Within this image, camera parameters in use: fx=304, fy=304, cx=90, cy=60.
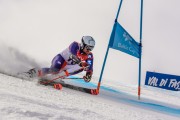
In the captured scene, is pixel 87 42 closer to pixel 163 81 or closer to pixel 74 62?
pixel 74 62

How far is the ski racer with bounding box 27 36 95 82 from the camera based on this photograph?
7832 millimetres

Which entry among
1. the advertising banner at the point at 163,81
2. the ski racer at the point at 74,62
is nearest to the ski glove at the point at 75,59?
the ski racer at the point at 74,62

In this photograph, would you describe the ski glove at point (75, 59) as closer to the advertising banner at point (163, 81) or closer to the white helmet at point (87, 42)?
the white helmet at point (87, 42)

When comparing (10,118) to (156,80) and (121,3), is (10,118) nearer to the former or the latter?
(121,3)

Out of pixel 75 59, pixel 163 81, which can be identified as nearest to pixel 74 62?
pixel 75 59

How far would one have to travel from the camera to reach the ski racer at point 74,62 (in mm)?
7832

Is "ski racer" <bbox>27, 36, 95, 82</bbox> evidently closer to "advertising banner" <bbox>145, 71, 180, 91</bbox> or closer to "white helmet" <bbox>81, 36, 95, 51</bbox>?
"white helmet" <bbox>81, 36, 95, 51</bbox>

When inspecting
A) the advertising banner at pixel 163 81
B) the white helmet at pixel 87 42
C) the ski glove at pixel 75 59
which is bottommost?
the advertising banner at pixel 163 81

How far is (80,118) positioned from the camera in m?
3.72

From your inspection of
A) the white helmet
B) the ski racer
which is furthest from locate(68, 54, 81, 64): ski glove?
the white helmet

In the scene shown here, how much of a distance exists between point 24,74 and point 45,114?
427 cm

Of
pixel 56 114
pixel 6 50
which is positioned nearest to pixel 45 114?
pixel 56 114

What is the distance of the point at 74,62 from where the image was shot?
25.8ft

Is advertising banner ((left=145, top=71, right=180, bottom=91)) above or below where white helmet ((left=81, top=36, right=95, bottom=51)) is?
below
